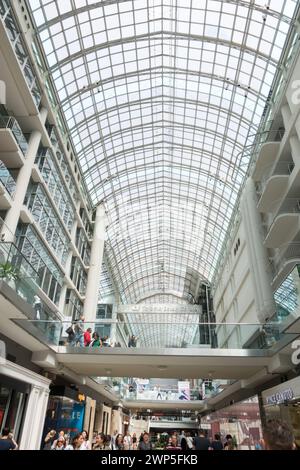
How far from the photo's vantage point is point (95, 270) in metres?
39.8

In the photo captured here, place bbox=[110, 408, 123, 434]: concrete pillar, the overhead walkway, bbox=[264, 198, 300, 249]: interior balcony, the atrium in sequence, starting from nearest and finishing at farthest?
the atrium, the overhead walkway, bbox=[264, 198, 300, 249]: interior balcony, bbox=[110, 408, 123, 434]: concrete pillar

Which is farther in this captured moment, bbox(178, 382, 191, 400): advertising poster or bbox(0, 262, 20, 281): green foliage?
bbox(178, 382, 191, 400): advertising poster

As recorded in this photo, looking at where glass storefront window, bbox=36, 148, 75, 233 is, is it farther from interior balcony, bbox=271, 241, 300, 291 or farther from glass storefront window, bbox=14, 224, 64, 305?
interior balcony, bbox=271, 241, 300, 291

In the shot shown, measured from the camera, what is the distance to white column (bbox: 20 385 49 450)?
17.6 m

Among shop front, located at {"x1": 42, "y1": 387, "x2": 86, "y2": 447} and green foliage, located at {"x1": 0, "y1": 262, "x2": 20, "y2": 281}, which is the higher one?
green foliage, located at {"x1": 0, "y1": 262, "x2": 20, "y2": 281}

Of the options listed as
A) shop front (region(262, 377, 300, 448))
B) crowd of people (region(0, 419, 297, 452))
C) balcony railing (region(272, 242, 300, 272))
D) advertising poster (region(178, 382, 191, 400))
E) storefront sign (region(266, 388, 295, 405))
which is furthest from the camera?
advertising poster (region(178, 382, 191, 400))

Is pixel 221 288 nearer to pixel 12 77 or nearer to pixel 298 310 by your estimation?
pixel 298 310

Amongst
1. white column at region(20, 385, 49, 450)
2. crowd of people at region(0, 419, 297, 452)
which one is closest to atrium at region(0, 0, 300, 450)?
white column at region(20, 385, 49, 450)

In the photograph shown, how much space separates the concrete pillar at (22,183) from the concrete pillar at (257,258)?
57.5 ft

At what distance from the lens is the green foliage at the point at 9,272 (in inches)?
508

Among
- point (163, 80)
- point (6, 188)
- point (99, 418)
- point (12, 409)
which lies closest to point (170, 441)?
point (12, 409)

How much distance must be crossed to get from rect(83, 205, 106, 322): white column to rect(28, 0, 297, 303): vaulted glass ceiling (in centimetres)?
386

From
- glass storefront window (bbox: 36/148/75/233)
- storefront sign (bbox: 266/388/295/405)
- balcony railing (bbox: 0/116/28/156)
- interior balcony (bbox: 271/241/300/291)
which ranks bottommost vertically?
storefront sign (bbox: 266/388/295/405)
